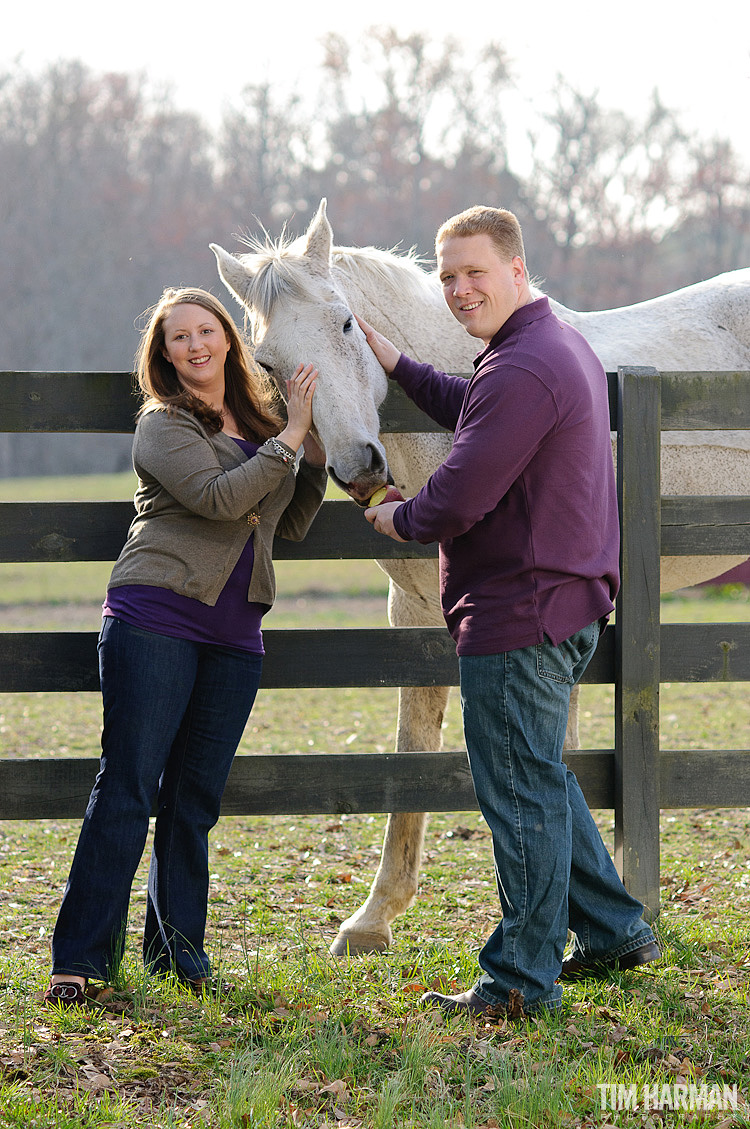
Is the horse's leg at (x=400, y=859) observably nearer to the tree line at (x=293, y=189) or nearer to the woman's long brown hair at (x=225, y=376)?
the woman's long brown hair at (x=225, y=376)

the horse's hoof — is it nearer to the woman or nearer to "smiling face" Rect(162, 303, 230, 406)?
the woman

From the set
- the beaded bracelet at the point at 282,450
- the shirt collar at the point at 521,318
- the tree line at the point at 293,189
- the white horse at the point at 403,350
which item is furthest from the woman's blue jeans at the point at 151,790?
the tree line at the point at 293,189

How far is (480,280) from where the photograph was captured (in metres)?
2.88

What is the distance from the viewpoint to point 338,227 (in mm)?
35781

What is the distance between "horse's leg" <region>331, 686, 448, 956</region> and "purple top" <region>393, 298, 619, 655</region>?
1.16m

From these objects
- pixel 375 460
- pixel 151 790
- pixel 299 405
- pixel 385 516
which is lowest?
pixel 151 790

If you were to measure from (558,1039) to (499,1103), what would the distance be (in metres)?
0.37

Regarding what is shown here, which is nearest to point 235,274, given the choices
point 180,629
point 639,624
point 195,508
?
point 195,508

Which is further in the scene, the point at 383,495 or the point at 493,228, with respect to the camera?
the point at 383,495

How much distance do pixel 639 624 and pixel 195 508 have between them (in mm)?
1676

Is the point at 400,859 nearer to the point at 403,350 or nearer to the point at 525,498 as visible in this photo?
the point at 525,498

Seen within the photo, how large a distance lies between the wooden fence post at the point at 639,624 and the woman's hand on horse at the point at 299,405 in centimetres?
121

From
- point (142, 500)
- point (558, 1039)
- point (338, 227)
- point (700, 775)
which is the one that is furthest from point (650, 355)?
point (338, 227)

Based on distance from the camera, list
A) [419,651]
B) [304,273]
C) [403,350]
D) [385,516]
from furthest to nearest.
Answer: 1. [403,350]
2. [419,651]
3. [304,273]
4. [385,516]
